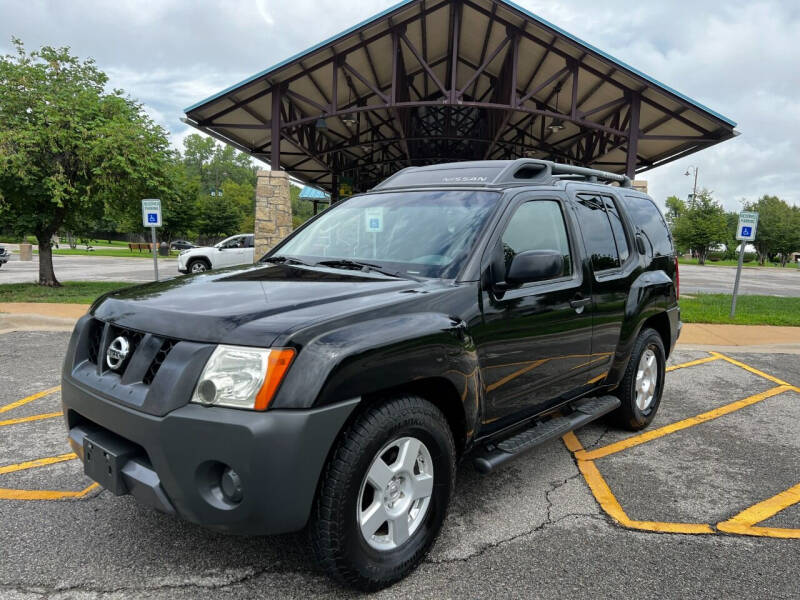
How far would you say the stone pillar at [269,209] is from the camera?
14.9 metres

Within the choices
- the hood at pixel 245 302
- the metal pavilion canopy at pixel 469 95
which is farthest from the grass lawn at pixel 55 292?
the hood at pixel 245 302

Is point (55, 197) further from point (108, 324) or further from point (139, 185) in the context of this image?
point (108, 324)

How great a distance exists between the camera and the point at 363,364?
2.15m

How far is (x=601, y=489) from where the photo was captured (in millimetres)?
3449

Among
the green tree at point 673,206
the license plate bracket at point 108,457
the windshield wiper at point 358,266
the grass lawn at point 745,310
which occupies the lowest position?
the grass lawn at point 745,310

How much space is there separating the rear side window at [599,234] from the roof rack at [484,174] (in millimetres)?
292

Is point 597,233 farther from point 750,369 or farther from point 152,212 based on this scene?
point 152,212

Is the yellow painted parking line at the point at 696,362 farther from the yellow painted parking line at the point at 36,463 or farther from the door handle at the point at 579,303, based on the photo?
the yellow painted parking line at the point at 36,463

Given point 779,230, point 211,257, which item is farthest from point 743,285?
point 779,230

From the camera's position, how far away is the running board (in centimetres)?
284

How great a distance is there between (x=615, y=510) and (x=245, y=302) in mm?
2398

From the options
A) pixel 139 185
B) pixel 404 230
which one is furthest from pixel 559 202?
pixel 139 185

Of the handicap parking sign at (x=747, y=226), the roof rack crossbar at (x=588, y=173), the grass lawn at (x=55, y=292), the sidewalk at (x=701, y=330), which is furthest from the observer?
the grass lawn at (x=55, y=292)

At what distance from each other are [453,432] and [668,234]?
3.35 meters
